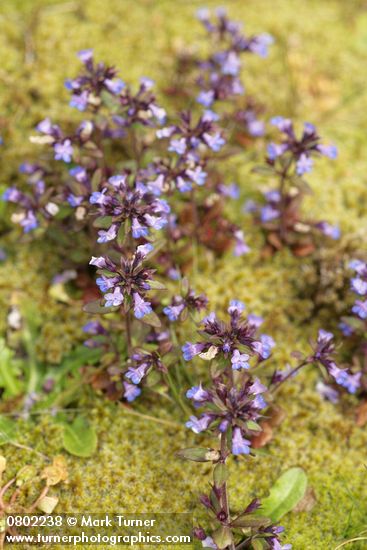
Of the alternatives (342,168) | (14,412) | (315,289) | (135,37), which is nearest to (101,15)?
(135,37)

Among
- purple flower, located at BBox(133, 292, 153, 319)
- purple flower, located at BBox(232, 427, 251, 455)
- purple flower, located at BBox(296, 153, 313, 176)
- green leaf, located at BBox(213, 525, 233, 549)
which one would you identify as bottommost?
green leaf, located at BBox(213, 525, 233, 549)

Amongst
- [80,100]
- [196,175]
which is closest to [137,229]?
[196,175]

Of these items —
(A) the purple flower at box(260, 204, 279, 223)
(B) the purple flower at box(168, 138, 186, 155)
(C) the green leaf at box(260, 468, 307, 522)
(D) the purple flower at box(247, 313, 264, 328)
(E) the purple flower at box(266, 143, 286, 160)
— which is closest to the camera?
(C) the green leaf at box(260, 468, 307, 522)

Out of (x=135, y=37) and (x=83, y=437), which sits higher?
(x=135, y=37)

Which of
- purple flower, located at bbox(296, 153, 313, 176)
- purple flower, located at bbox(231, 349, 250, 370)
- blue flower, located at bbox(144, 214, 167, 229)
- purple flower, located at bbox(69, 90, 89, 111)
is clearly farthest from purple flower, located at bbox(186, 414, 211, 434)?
purple flower, located at bbox(69, 90, 89, 111)

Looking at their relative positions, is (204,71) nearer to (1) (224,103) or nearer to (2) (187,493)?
(1) (224,103)

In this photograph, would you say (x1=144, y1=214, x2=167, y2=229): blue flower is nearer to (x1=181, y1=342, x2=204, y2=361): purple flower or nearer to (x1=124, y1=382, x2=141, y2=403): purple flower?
(x1=181, y1=342, x2=204, y2=361): purple flower

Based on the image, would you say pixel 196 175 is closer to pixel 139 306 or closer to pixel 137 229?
pixel 137 229
